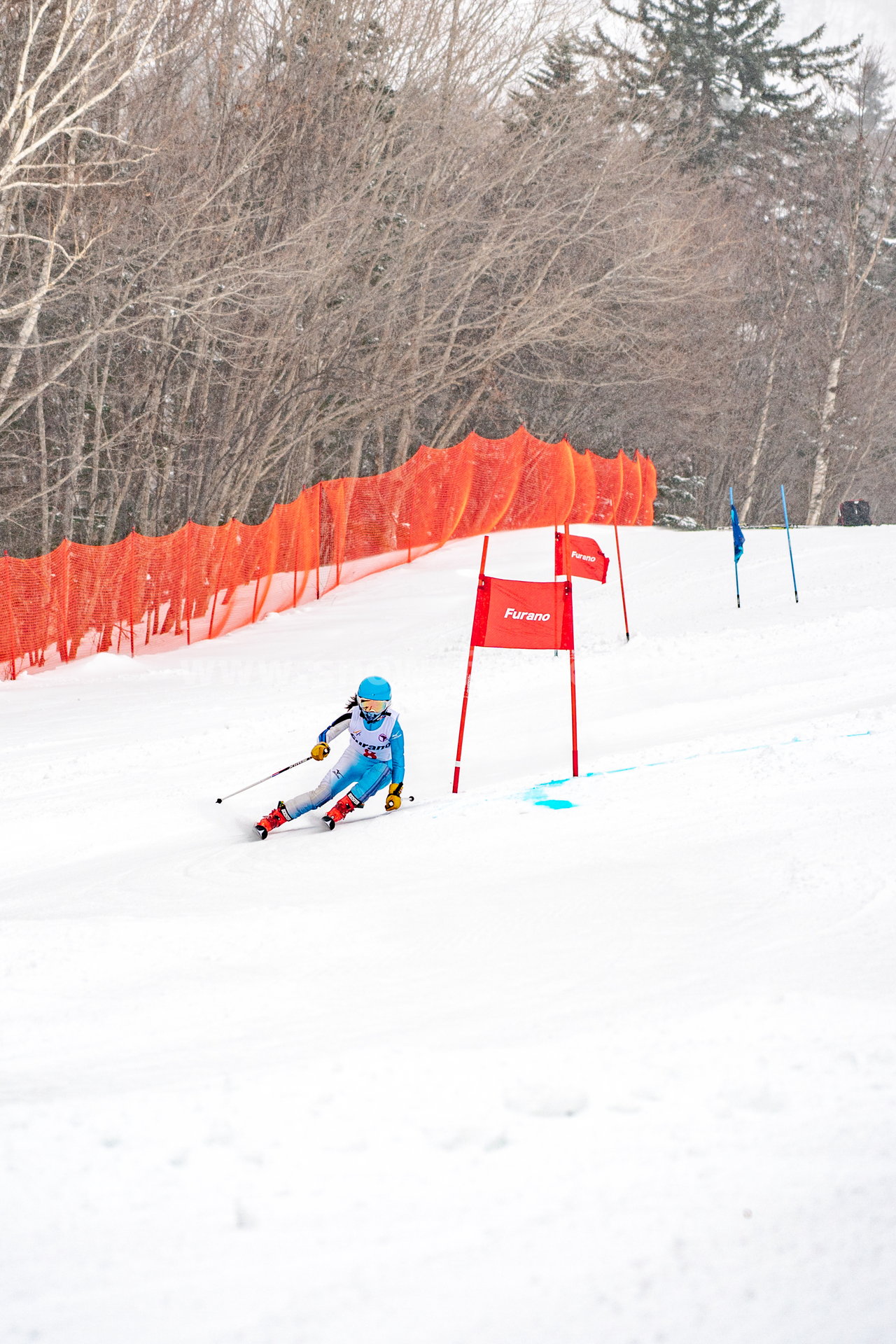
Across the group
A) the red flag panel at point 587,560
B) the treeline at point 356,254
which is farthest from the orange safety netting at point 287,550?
the red flag panel at point 587,560

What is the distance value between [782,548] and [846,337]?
1568cm

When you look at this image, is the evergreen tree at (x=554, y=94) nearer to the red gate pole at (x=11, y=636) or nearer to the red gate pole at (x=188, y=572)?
the red gate pole at (x=188, y=572)

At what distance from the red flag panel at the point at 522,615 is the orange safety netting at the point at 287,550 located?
27.8 ft

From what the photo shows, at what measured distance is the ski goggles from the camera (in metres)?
8.21

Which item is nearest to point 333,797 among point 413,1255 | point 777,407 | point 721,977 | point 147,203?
point 721,977

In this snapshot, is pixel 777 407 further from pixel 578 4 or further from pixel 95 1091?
pixel 95 1091

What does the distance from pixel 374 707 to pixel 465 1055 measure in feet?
14.5

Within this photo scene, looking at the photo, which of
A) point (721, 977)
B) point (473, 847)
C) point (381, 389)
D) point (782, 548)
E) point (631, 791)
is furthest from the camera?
point (381, 389)

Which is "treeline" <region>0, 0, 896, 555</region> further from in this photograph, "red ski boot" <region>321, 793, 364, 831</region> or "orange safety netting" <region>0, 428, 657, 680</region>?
"red ski boot" <region>321, 793, 364, 831</region>

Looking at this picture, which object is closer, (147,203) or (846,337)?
(147,203)

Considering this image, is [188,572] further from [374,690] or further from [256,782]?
[374,690]

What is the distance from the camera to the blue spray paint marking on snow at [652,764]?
25.9 feet

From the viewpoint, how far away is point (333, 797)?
8297mm

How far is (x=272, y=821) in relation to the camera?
25.9 feet
